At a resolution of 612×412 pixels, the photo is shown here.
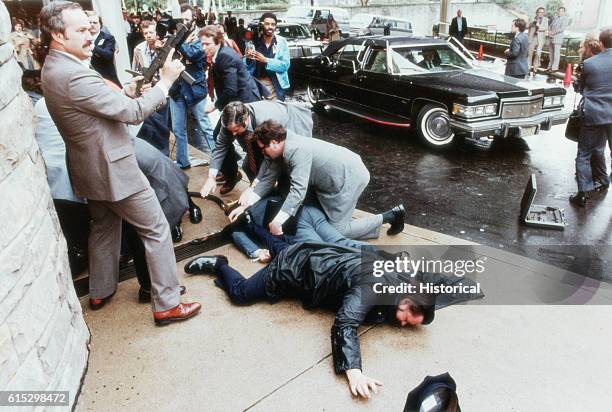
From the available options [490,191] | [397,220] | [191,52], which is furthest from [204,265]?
[490,191]

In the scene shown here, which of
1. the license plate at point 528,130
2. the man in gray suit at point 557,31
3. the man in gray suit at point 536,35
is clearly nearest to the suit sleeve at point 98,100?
the license plate at point 528,130

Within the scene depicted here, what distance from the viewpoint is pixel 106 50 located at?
255 inches

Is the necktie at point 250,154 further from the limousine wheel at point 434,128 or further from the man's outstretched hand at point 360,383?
the limousine wheel at point 434,128

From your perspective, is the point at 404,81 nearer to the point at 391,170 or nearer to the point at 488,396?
the point at 391,170

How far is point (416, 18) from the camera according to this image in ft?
99.4

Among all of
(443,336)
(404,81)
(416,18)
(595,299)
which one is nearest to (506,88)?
(404,81)

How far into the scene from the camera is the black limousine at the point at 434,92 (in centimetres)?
707

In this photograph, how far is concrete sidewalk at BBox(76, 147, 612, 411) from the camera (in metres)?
2.58

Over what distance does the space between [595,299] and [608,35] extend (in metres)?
3.28

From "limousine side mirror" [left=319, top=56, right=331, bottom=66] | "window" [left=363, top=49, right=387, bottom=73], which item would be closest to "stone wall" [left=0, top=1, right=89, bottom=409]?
"window" [left=363, top=49, right=387, bottom=73]

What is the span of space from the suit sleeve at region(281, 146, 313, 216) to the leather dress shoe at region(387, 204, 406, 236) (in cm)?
93

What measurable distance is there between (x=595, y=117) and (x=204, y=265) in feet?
Result: 15.3

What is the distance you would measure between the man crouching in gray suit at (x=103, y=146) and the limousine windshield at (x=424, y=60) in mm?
5901

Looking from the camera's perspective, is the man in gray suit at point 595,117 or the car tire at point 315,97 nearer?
the man in gray suit at point 595,117
